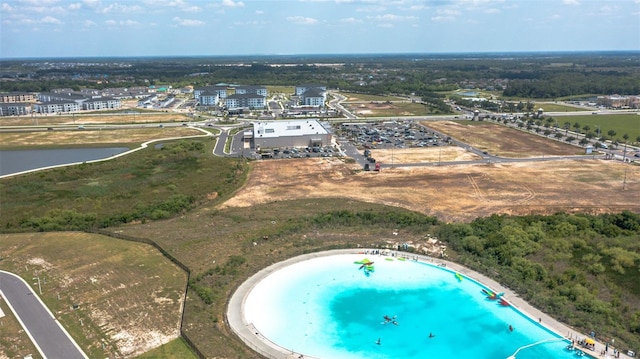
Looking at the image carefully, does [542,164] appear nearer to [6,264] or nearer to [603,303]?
[603,303]

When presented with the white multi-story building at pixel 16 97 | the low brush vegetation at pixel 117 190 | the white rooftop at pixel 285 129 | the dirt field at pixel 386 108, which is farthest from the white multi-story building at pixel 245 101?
the white multi-story building at pixel 16 97

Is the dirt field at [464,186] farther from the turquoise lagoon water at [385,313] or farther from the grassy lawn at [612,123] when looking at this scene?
the grassy lawn at [612,123]

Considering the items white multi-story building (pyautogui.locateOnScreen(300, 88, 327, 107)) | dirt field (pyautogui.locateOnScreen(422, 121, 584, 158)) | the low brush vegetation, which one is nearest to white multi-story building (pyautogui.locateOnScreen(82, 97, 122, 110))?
white multi-story building (pyautogui.locateOnScreen(300, 88, 327, 107))

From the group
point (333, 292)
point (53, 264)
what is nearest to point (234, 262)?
point (333, 292)

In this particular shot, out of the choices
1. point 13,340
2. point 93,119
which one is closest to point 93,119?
point 93,119

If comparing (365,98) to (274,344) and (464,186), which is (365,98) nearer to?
(464,186)

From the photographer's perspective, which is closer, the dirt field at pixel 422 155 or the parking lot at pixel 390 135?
the dirt field at pixel 422 155
